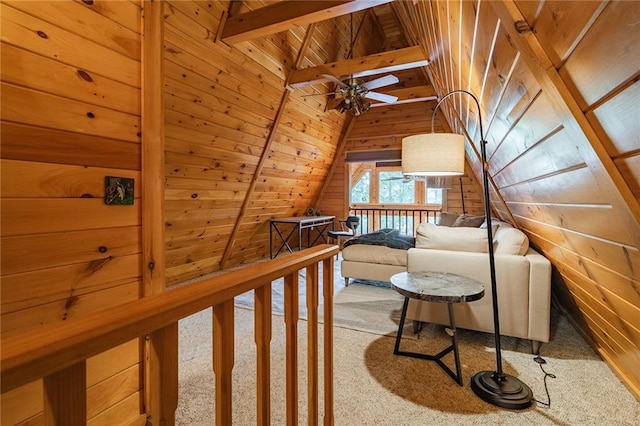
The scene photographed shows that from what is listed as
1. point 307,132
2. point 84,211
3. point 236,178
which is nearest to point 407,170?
point 84,211

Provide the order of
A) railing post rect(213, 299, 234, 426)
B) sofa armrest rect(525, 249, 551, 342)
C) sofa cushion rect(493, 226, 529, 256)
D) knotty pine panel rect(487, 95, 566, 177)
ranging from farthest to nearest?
1. sofa cushion rect(493, 226, 529, 256)
2. sofa armrest rect(525, 249, 551, 342)
3. knotty pine panel rect(487, 95, 566, 177)
4. railing post rect(213, 299, 234, 426)

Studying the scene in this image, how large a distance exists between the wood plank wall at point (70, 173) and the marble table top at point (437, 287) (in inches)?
58.5

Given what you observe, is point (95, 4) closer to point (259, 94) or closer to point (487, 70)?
point (487, 70)

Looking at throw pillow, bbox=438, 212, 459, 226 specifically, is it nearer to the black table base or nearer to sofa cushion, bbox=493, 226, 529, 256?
sofa cushion, bbox=493, 226, 529, 256

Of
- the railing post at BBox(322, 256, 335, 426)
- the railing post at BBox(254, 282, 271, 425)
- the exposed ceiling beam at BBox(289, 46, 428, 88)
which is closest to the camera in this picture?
the railing post at BBox(254, 282, 271, 425)

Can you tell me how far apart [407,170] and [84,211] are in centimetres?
169

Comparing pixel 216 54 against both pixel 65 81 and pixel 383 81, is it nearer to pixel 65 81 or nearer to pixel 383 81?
pixel 383 81

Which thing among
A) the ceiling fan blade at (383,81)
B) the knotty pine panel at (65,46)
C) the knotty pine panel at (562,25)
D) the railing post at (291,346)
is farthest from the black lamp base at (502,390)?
the ceiling fan blade at (383,81)

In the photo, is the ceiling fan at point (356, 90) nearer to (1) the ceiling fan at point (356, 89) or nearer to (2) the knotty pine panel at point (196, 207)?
(1) the ceiling fan at point (356, 89)

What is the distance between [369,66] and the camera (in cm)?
331

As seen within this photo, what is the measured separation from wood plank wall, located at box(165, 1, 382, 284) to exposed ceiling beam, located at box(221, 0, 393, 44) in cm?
16

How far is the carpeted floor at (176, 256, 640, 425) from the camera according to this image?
5.20 ft

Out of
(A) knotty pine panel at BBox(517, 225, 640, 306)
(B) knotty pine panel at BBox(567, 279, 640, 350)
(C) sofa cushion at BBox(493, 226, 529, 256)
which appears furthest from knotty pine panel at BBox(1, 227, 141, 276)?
(C) sofa cushion at BBox(493, 226, 529, 256)

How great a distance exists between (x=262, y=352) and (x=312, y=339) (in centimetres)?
31
